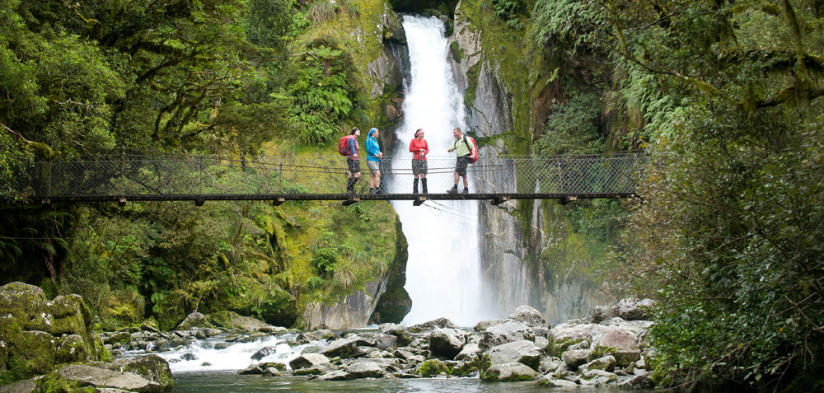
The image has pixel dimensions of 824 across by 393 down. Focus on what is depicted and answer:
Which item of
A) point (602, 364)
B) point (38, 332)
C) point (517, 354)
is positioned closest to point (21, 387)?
point (38, 332)

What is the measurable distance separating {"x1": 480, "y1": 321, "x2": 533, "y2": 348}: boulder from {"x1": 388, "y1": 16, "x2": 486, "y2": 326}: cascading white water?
10.8m

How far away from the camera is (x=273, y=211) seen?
72.7ft

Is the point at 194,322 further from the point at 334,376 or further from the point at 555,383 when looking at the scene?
the point at 555,383

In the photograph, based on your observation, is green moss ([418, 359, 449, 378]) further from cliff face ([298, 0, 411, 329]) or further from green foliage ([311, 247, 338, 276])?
green foliage ([311, 247, 338, 276])

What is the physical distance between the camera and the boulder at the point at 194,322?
685 inches

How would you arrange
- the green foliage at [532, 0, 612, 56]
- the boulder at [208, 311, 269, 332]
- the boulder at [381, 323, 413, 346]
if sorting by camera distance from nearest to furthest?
1. the boulder at [381, 323, 413, 346]
2. the boulder at [208, 311, 269, 332]
3. the green foliage at [532, 0, 612, 56]

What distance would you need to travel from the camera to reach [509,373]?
392 inches

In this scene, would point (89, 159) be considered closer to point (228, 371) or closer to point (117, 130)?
point (117, 130)

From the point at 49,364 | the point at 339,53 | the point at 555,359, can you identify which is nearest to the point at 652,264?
the point at 555,359

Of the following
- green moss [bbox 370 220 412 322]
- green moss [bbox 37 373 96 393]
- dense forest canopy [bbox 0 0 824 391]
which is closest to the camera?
dense forest canopy [bbox 0 0 824 391]

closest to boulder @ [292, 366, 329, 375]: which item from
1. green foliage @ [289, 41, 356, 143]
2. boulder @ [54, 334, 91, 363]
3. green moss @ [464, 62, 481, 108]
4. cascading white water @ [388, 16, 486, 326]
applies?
boulder @ [54, 334, 91, 363]

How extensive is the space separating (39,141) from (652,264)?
30.8 ft

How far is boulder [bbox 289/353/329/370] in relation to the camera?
38.5 feet

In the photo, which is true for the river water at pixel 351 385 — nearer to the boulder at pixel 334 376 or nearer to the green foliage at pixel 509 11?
the boulder at pixel 334 376
